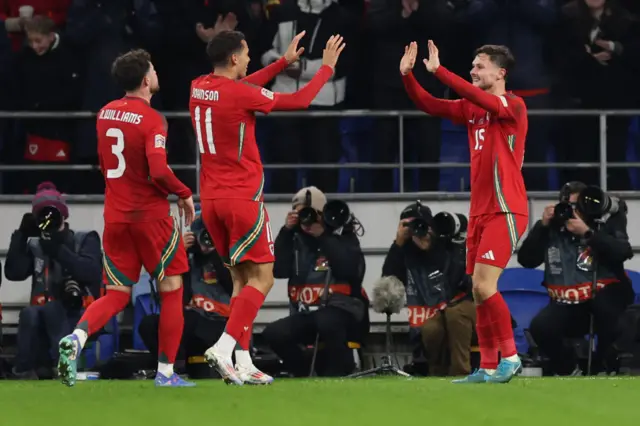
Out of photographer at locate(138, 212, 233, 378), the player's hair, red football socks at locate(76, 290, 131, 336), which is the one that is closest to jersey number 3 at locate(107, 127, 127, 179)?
red football socks at locate(76, 290, 131, 336)

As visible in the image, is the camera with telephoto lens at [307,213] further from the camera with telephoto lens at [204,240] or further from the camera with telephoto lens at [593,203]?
the camera with telephoto lens at [593,203]

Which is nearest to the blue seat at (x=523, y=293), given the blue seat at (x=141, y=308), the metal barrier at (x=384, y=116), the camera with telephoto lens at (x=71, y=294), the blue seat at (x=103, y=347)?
the metal barrier at (x=384, y=116)

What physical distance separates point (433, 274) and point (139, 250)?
4.21m

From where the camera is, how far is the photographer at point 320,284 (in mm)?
13688

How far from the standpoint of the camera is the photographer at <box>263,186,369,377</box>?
13.7 metres

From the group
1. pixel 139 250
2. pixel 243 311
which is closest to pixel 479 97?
pixel 243 311

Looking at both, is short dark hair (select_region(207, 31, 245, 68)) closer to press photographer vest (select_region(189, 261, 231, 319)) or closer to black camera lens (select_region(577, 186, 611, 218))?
press photographer vest (select_region(189, 261, 231, 319))

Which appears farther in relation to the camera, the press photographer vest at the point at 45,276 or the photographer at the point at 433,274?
the press photographer vest at the point at 45,276

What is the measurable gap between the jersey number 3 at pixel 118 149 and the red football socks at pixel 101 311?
0.78 meters

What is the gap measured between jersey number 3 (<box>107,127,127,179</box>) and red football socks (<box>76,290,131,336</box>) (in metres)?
0.78

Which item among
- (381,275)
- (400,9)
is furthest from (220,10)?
(381,275)

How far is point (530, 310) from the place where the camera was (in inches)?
573

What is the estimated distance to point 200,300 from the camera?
1387 cm

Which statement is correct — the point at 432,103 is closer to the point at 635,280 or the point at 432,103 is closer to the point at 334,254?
the point at 334,254
